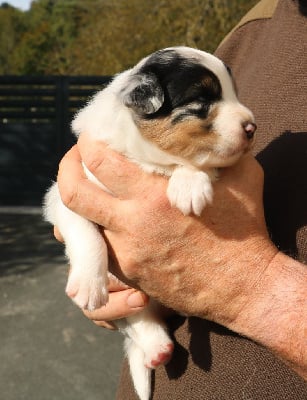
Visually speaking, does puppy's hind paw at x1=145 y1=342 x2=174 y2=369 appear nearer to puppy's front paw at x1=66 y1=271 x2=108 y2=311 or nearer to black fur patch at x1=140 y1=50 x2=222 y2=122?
puppy's front paw at x1=66 y1=271 x2=108 y2=311

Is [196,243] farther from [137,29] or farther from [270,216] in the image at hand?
[137,29]

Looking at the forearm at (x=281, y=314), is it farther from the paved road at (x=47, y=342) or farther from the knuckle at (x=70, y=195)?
the paved road at (x=47, y=342)

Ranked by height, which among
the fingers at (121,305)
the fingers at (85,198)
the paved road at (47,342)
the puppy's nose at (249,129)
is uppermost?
the puppy's nose at (249,129)

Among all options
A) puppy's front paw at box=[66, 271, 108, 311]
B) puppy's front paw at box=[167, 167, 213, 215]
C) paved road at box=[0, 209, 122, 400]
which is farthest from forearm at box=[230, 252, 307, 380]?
paved road at box=[0, 209, 122, 400]

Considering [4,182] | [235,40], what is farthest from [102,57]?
[235,40]

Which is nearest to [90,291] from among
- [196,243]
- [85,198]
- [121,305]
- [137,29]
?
[121,305]

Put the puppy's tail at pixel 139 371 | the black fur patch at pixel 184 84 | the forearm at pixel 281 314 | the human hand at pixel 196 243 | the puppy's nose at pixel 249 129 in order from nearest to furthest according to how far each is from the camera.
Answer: the forearm at pixel 281 314 < the human hand at pixel 196 243 < the puppy's nose at pixel 249 129 < the black fur patch at pixel 184 84 < the puppy's tail at pixel 139 371

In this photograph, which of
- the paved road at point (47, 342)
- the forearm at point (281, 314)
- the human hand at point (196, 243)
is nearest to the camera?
the forearm at point (281, 314)

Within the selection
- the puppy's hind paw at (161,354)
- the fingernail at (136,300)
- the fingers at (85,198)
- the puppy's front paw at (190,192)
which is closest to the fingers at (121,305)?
the fingernail at (136,300)
